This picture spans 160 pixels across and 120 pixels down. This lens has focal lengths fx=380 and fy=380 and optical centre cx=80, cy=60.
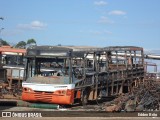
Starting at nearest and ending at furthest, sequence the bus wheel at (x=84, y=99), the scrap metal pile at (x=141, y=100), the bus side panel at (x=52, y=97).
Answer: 1. the scrap metal pile at (x=141, y=100)
2. the bus side panel at (x=52, y=97)
3. the bus wheel at (x=84, y=99)

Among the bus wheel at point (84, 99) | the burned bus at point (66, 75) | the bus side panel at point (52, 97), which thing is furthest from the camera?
the bus wheel at point (84, 99)

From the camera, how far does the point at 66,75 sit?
52.8 feet

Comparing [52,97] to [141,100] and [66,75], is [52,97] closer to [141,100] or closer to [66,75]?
[66,75]

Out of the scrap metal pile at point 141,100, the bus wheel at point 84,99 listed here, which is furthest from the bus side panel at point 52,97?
the scrap metal pile at point 141,100

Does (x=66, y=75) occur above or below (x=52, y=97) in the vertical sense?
above

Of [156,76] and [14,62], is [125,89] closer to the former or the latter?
[156,76]

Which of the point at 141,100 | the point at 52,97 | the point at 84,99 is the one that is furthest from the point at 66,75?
the point at 141,100

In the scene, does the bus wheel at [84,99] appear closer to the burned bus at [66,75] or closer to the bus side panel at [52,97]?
the burned bus at [66,75]

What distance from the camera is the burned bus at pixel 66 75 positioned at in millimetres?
16109

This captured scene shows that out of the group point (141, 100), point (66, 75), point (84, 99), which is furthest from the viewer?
point (84, 99)

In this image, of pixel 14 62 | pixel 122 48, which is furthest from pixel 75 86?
pixel 14 62

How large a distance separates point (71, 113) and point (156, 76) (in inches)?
589

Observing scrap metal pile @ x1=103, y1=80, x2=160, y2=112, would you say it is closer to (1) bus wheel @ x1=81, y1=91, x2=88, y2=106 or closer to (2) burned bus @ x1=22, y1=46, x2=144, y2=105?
(1) bus wheel @ x1=81, y1=91, x2=88, y2=106

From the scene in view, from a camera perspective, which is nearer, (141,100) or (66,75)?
(141,100)
